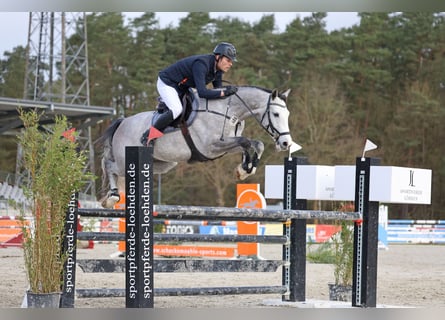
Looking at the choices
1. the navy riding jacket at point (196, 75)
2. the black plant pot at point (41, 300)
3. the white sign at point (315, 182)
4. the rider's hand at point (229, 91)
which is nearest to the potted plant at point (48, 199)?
the black plant pot at point (41, 300)

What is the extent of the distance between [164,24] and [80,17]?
7.88 metres

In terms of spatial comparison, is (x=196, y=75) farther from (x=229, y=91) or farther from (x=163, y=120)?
(x=163, y=120)

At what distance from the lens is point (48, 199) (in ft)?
14.4

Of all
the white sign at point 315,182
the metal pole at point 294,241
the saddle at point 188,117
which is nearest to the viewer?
the saddle at point 188,117

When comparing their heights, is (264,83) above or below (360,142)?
above

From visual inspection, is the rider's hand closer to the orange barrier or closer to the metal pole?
the metal pole

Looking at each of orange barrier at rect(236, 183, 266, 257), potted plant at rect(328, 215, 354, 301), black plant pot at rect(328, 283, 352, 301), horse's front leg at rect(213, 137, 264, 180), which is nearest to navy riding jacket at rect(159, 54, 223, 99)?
horse's front leg at rect(213, 137, 264, 180)

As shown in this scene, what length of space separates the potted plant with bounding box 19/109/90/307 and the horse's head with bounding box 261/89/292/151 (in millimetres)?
1096

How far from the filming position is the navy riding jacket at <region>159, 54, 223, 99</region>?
195 inches

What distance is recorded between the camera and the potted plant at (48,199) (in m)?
4.37

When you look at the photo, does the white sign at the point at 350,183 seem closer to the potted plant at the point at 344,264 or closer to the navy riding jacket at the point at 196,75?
the potted plant at the point at 344,264

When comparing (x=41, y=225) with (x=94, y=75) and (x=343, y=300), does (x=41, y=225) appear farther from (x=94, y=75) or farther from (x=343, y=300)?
(x=94, y=75)

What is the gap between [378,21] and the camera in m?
31.4

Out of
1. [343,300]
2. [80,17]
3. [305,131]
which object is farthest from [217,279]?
[305,131]
